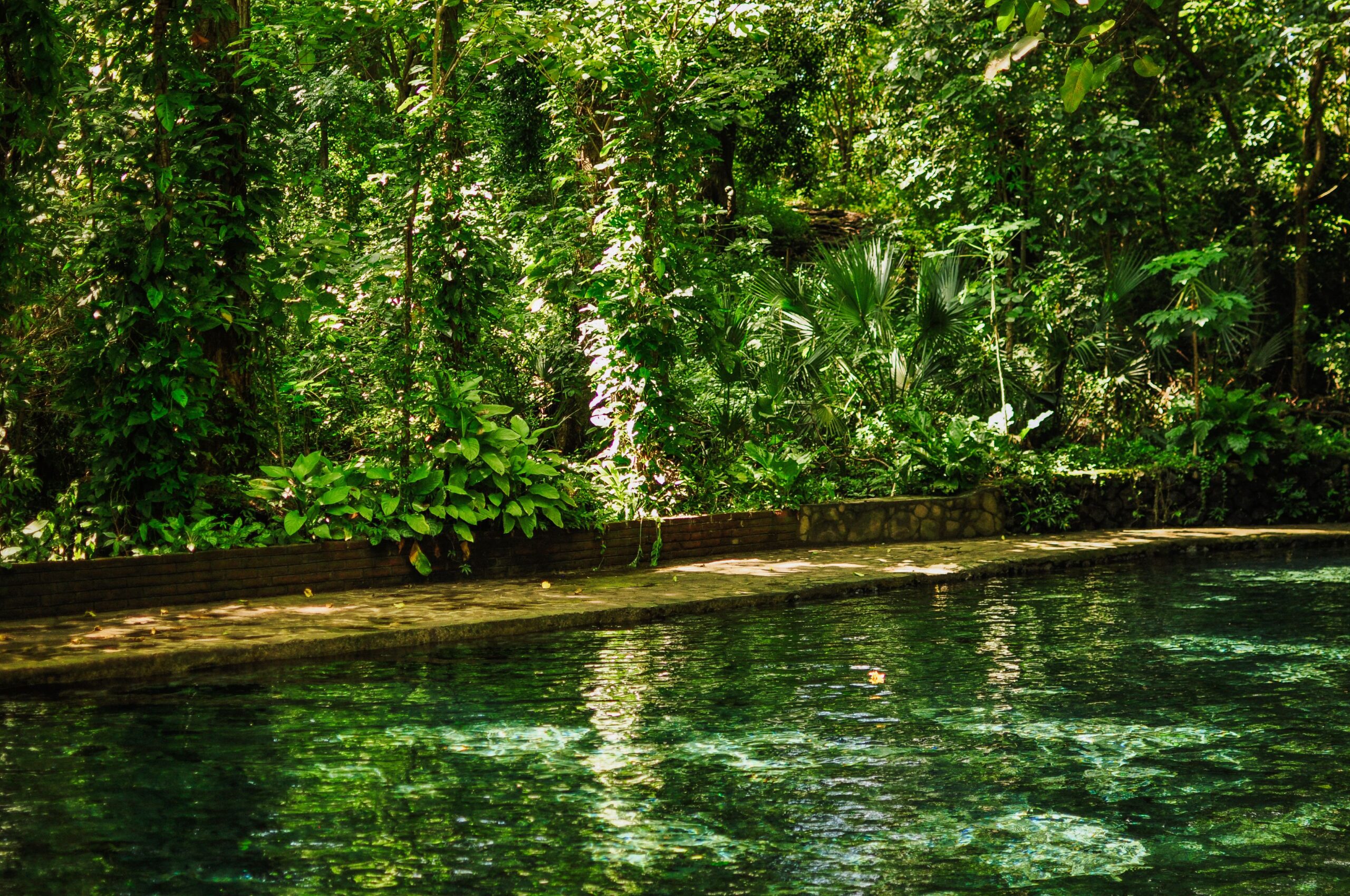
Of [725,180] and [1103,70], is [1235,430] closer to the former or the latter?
[725,180]

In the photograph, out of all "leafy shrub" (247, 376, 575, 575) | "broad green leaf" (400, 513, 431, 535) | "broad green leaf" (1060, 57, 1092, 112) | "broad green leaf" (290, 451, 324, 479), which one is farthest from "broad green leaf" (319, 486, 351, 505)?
"broad green leaf" (1060, 57, 1092, 112)

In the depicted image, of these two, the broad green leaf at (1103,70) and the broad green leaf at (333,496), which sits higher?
the broad green leaf at (1103,70)

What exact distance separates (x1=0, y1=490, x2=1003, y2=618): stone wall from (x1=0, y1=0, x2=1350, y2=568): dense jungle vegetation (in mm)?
264

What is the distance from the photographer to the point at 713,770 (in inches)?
204

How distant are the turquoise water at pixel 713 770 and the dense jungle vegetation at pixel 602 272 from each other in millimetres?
2594

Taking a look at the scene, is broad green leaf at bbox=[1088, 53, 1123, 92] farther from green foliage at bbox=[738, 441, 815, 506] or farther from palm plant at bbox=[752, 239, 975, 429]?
palm plant at bbox=[752, 239, 975, 429]

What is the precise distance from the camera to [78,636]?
7.52 metres

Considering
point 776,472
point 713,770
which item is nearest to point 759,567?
point 776,472

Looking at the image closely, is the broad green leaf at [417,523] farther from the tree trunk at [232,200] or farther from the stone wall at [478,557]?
the tree trunk at [232,200]

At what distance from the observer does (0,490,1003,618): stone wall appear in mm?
8453

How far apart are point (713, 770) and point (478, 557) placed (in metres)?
5.48

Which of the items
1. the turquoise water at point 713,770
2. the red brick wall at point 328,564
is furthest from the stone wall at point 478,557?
the turquoise water at point 713,770

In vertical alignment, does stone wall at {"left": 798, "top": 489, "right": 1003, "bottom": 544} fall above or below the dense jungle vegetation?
below

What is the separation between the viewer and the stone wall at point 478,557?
27.7ft
